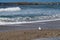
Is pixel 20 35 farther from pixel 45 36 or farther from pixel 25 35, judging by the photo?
pixel 45 36

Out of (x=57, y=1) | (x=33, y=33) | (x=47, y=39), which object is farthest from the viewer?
(x=57, y=1)

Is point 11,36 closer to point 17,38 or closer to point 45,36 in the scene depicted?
point 17,38

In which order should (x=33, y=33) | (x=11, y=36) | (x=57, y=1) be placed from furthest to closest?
(x=57, y=1)
(x=33, y=33)
(x=11, y=36)

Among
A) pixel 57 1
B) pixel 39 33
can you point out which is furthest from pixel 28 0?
pixel 39 33

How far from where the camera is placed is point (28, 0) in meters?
68.9

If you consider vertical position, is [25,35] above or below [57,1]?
above

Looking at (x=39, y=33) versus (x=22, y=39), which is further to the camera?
(x=39, y=33)

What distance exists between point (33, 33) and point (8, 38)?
7.07 feet

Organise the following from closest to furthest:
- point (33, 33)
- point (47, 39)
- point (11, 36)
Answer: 1. point (47, 39)
2. point (11, 36)
3. point (33, 33)

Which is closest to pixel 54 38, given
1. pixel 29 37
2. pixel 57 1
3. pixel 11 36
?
pixel 29 37

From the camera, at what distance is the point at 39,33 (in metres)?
15.3

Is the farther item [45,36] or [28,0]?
[28,0]

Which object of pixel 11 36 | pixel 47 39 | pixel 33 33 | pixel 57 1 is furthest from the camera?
pixel 57 1

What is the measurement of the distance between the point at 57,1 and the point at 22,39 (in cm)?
5586
